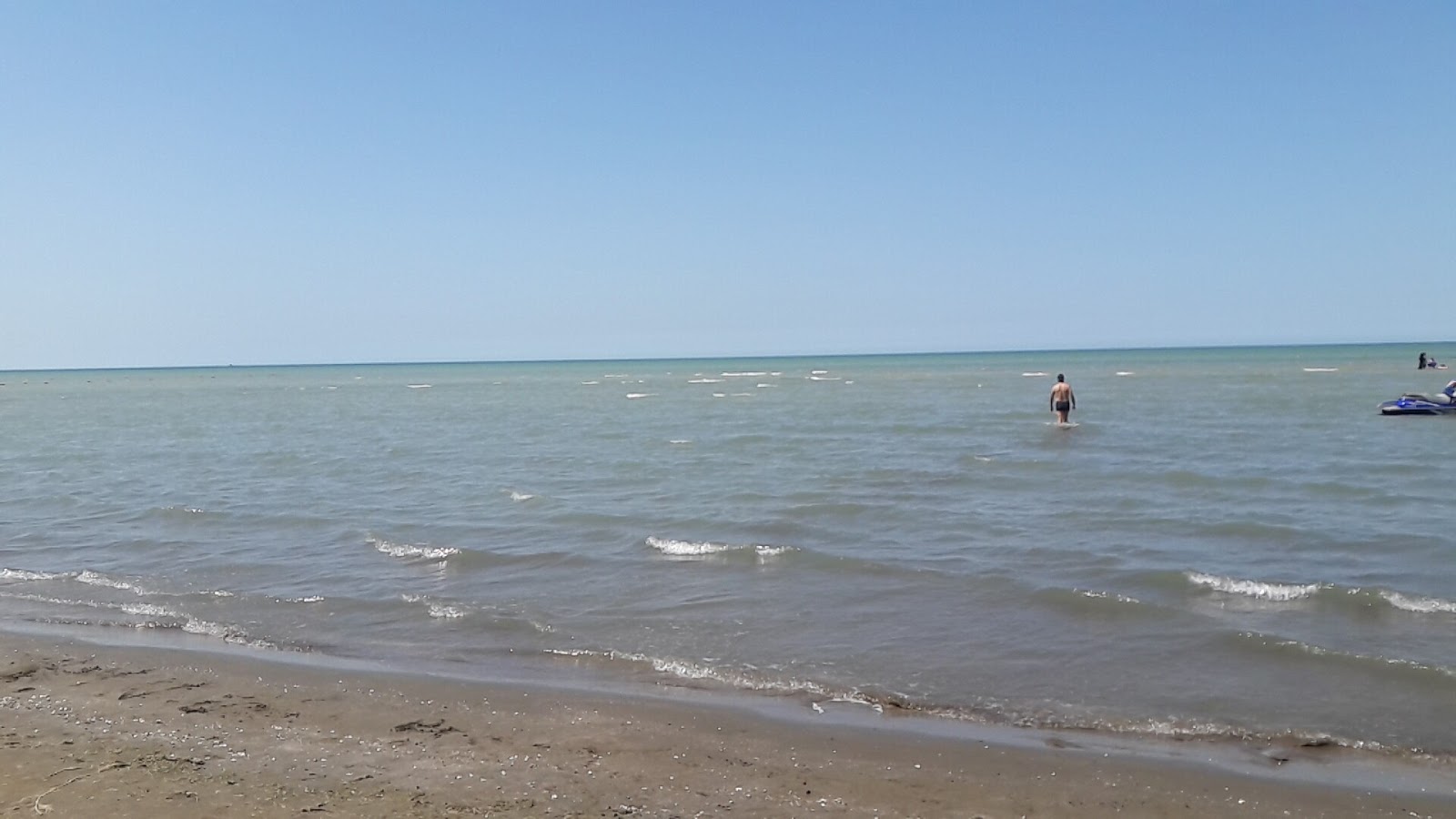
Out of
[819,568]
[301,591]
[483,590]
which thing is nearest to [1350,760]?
[819,568]

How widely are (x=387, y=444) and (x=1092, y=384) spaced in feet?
148

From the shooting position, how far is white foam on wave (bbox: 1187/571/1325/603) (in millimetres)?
11039

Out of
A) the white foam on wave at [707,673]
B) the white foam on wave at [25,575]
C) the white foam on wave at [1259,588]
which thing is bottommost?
the white foam on wave at [25,575]

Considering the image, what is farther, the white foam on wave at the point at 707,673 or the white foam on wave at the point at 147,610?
the white foam on wave at the point at 147,610

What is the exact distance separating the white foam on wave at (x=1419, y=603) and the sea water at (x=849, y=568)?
0.13ft

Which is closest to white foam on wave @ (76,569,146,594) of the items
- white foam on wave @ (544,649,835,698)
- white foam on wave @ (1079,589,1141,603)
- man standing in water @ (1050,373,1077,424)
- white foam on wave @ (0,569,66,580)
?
white foam on wave @ (0,569,66,580)

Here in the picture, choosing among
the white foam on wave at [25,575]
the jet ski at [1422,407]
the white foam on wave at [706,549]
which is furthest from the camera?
the jet ski at [1422,407]

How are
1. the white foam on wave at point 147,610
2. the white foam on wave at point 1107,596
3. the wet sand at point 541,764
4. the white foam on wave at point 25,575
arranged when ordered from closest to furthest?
the wet sand at point 541,764 < the white foam on wave at point 1107,596 < the white foam on wave at point 147,610 < the white foam on wave at point 25,575

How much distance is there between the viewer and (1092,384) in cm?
6425

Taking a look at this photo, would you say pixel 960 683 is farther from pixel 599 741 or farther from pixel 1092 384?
pixel 1092 384

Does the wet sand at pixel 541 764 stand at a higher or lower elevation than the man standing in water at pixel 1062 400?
lower

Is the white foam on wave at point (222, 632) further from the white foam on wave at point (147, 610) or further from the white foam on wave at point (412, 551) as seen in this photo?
the white foam on wave at point (412, 551)

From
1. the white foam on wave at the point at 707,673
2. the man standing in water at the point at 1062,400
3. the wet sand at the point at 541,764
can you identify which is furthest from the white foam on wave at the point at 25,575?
the man standing in water at the point at 1062,400

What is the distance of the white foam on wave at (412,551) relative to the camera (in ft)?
46.5
